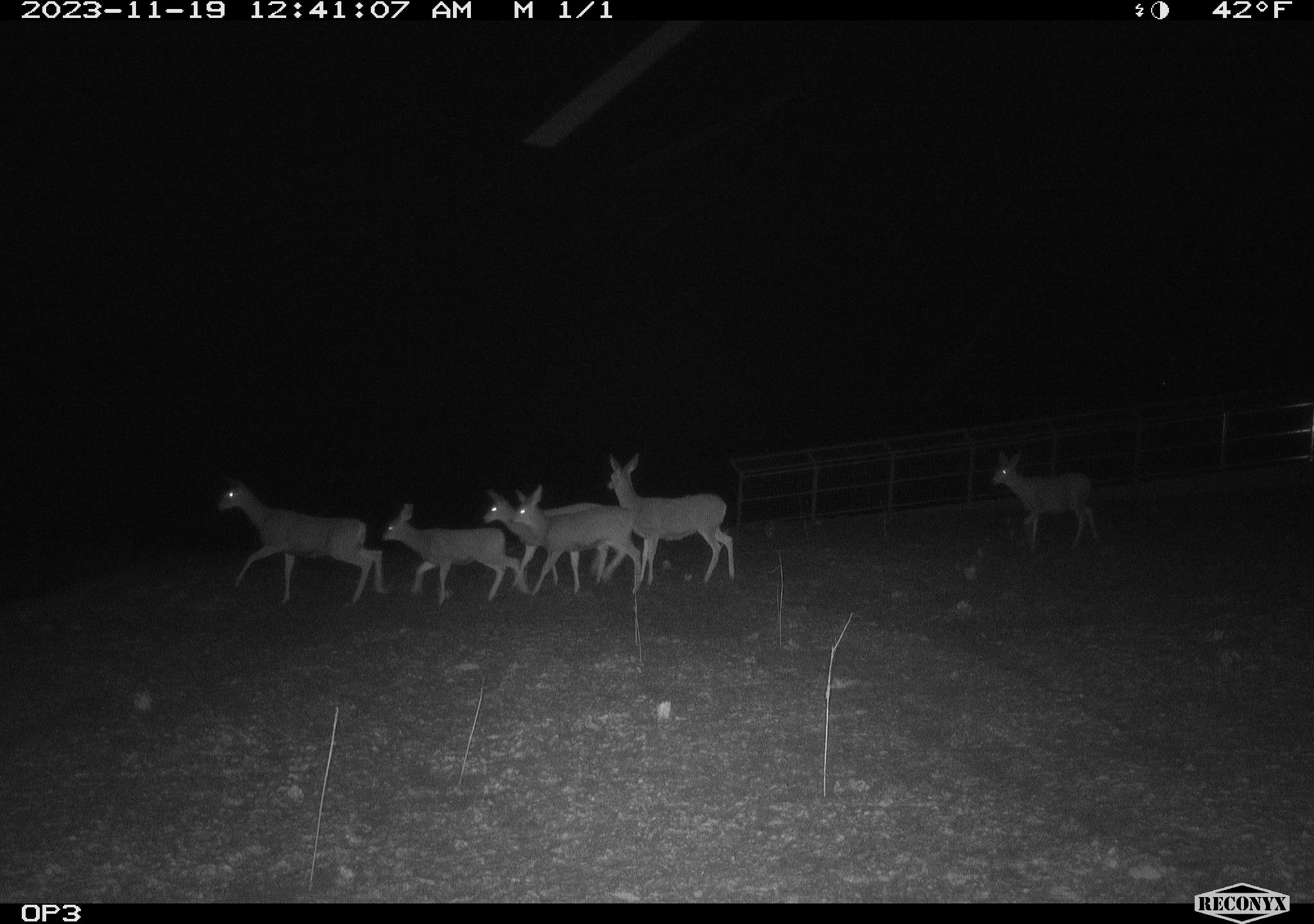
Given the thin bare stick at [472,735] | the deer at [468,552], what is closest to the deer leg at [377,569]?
the deer at [468,552]

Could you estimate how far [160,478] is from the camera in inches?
1784

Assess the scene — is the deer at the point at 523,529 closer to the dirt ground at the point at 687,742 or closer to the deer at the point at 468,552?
the deer at the point at 468,552

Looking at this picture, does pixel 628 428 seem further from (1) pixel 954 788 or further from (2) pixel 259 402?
(1) pixel 954 788

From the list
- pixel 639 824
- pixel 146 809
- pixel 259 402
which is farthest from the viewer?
pixel 259 402

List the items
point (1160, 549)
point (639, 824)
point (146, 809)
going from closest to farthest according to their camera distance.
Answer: point (639, 824) < point (146, 809) < point (1160, 549)

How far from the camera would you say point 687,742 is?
8242 mm

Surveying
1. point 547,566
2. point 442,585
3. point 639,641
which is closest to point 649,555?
point 547,566

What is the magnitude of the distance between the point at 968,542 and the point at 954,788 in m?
9.35

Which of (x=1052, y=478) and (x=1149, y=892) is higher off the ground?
(x=1052, y=478)

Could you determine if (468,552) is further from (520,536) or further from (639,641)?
(639,641)

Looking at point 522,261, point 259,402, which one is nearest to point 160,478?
point 259,402
